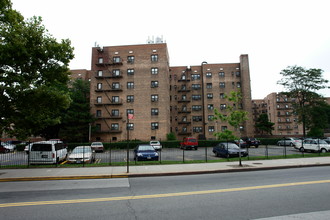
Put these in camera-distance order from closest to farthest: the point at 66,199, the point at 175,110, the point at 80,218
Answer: the point at 80,218
the point at 66,199
the point at 175,110

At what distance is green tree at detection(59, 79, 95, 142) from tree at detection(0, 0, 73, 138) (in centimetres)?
2551

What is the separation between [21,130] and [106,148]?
21.5m

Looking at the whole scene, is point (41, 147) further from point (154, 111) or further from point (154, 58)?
point (154, 58)

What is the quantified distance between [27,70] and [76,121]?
92.3 feet

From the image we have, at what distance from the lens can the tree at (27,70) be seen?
1016 cm

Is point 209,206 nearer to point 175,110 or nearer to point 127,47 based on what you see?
point 127,47

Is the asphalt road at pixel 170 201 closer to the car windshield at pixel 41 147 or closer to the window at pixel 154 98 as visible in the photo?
the car windshield at pixel 41 147

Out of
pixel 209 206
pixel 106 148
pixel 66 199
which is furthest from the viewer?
pixel 106 148

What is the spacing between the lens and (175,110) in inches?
2037

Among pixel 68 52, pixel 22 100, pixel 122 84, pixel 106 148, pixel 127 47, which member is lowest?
pixel 106 148

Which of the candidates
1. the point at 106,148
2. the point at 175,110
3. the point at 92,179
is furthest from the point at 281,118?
the point at 92,179

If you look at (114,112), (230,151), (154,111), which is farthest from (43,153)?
(154,111)

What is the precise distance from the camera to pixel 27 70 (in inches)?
434

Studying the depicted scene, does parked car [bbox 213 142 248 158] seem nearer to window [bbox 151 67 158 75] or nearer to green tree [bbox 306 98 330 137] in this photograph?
window [bbox 151 67 158 75]
